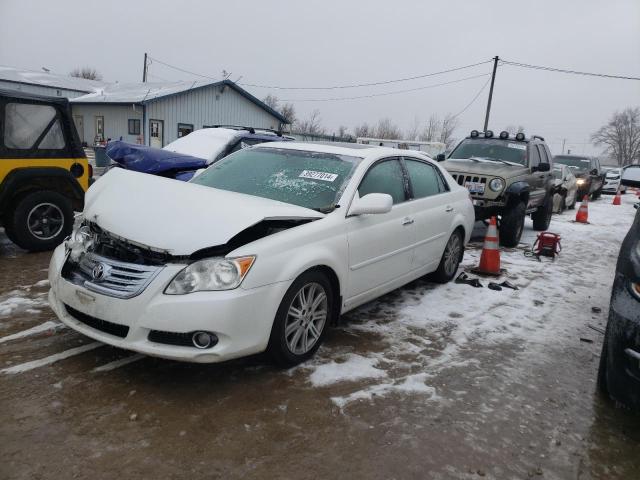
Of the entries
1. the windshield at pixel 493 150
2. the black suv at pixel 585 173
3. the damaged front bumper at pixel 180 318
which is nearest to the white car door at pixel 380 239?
the damaged front bumper at pixel 180 318

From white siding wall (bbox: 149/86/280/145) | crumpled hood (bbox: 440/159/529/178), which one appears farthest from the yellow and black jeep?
white siding wall (bbox: 149/86/280/145)

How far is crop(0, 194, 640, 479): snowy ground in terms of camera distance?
2.51 metres

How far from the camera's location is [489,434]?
9.42 feet

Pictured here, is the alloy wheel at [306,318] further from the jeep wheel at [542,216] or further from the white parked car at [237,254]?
the jeep wheel at [542,216]

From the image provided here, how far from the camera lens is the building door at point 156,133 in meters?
23.6

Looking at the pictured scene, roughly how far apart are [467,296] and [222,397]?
335 cm

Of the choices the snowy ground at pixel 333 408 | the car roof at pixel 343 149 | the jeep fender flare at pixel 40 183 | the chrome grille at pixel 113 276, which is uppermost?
the car roof at pixel 343 149

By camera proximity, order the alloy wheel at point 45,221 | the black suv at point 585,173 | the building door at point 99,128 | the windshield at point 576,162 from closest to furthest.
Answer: the alloy wheel at point 45,221, the black suv at point 585,173, the windshield at point 576,162, the building door at point 99,128

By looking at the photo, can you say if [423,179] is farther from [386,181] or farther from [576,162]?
[576,162]

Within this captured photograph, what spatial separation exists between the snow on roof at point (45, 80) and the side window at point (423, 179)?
3391 centimetres

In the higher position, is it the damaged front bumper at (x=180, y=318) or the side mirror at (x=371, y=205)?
the side mirror at (x=371, y=205)

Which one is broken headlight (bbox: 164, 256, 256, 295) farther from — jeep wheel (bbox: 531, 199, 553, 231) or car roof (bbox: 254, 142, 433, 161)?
jeep wheel (bbox: 531, 199, 553, 231)

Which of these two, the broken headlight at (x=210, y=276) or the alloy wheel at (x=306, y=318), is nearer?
the broken headlight at (x=210, y=276)

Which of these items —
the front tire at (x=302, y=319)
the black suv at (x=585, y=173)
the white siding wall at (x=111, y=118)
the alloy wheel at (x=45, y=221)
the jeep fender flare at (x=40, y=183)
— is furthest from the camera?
the white siding wall at (x=111, y=118)
